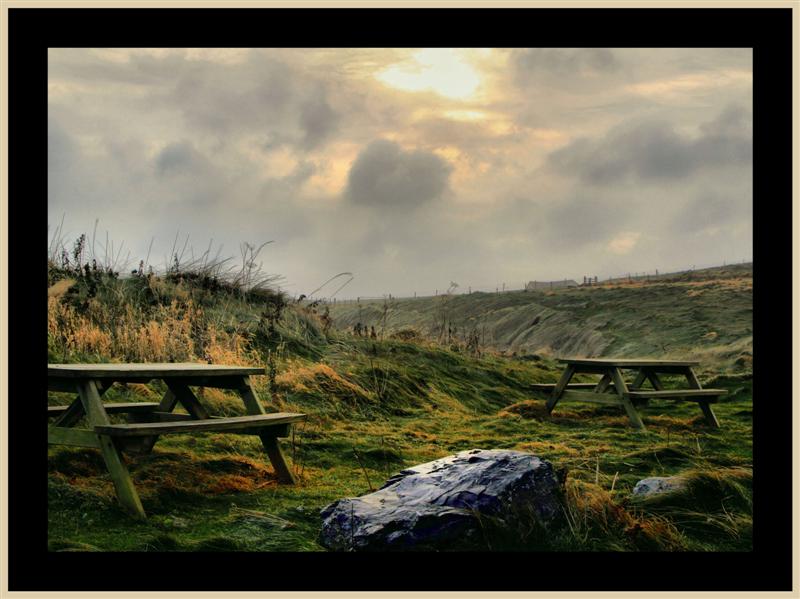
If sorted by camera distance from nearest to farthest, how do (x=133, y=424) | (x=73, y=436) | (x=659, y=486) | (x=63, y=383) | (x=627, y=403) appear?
(x=73, y=436)
(x=63, y=383)
(x=659, y=486)
(x=133, y=424)
(x=627, y=403)

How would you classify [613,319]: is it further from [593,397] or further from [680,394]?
[593,397]

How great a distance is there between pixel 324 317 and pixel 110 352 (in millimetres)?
4548

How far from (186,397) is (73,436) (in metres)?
1.04

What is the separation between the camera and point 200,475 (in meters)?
6.12

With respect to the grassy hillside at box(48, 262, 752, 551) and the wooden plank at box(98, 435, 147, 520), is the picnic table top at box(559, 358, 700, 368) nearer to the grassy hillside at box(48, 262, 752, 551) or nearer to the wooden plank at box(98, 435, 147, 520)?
the grassy hillside at box(48, 262, 752, 551)

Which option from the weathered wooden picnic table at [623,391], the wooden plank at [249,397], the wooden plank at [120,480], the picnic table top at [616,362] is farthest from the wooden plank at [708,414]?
the wooden plank at [120,480]

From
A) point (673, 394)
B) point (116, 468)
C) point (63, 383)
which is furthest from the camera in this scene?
point (673, 394)

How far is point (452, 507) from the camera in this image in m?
4.36

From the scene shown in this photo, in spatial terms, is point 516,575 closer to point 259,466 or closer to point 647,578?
point 647,578

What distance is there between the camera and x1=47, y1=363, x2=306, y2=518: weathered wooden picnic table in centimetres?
500

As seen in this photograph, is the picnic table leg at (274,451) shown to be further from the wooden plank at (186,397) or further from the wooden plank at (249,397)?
the wooden plank at (186,397)

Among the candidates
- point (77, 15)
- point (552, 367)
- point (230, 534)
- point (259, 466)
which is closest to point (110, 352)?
point (259, 466)

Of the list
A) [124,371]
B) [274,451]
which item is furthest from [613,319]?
[124,371]

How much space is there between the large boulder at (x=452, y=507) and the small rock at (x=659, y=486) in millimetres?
969
